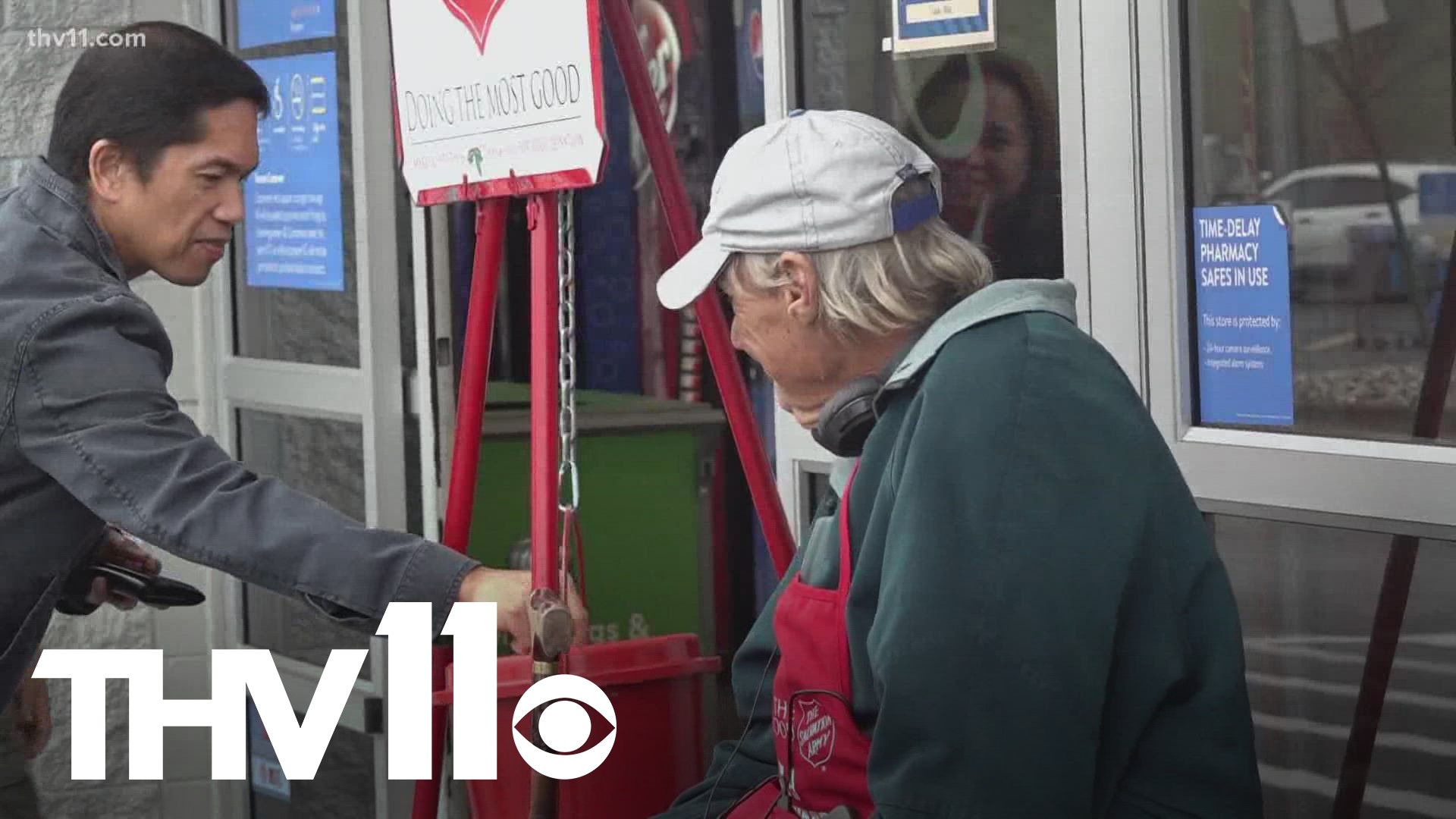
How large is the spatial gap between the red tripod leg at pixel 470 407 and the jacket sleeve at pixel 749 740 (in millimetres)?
730

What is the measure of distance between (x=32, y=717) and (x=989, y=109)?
1.89 metres

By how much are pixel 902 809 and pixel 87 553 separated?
5.14 feet

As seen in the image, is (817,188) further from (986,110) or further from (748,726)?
(986,110)

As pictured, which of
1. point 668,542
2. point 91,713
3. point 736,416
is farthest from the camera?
point 91,713

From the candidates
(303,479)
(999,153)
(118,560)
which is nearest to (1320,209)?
(999,153)

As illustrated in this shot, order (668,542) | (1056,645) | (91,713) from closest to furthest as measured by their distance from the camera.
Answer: (1056,645), (668,542), (91,713)

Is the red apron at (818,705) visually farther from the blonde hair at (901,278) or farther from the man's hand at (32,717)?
the man's hand at (32,717)

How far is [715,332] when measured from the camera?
10.0ft

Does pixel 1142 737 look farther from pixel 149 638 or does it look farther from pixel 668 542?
pixel 149 638

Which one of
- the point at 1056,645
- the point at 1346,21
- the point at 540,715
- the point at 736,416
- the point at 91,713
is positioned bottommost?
the point at 91,713

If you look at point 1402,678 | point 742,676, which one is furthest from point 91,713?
point 1402,678

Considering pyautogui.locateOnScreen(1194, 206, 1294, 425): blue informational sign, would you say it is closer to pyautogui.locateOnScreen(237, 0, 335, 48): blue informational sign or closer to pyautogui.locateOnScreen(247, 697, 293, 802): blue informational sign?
pyautogui.locateOnScreen(237, 0, 335, 48): blue informational sign

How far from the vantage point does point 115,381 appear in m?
2.50

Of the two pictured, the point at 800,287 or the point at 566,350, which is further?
the point at 566,350
